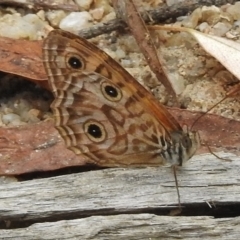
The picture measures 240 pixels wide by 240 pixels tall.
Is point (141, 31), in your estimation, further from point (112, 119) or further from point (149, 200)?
point (149, 200)

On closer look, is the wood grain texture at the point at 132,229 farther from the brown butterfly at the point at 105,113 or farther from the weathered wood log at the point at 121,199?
the brown butterfly at the point at 105,113

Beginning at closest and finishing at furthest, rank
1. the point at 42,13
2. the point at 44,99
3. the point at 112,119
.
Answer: the point at 112,119
the point at 44,99
the point at 42,13

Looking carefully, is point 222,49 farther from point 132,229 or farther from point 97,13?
point 132,229

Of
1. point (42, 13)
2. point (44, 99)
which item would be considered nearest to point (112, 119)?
point (44, 99)

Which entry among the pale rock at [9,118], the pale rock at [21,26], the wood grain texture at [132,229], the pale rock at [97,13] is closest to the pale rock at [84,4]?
the pale rock at [97,13]

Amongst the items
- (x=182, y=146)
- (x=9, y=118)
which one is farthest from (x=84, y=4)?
(x=182, y=146)

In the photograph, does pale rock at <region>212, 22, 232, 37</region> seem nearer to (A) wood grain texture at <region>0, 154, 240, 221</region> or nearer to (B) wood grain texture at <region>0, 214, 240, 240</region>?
(A) wood grain texture at <region>0, 154, 240, 221</region>

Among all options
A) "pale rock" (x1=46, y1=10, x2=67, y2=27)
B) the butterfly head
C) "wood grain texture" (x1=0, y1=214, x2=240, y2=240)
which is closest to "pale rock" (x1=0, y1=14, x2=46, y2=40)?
"pale rock" (x1=46, y1=10, x2=67, y2=27)

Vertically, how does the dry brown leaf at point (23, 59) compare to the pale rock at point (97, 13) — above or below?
below
